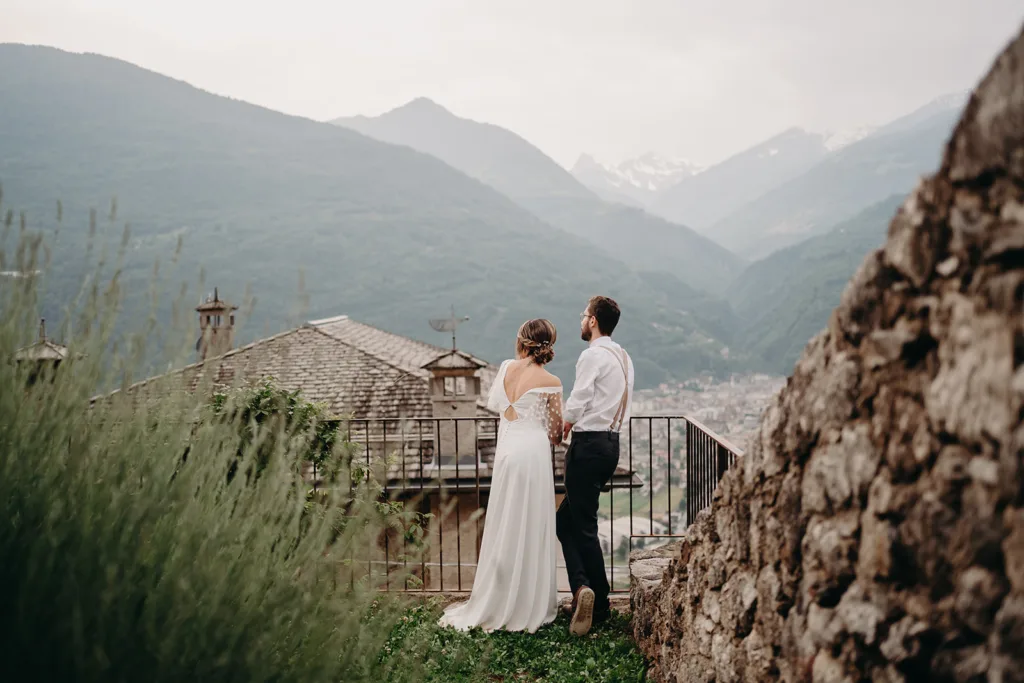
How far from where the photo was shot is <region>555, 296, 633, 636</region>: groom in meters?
4.27

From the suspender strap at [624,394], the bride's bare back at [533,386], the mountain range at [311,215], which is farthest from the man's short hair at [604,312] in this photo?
the mountain range at [311,215]

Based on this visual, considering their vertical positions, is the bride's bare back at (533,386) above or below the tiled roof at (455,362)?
below

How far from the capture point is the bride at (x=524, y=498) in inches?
180

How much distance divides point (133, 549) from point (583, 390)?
2.86 meters

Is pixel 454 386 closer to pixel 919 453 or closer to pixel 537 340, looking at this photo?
pixel 537 340

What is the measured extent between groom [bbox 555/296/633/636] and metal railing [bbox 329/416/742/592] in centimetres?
55

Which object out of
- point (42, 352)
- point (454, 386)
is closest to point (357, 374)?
point (454, 386)

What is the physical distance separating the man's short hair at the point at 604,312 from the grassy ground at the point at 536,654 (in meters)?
1.81

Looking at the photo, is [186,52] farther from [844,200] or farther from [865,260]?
[865,260]

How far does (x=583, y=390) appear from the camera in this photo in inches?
168

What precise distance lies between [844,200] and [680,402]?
102989mm

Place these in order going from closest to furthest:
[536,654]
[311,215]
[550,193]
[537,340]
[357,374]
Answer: [536,654] → [537,340] → [357,374] → [311,215] → [550,193]

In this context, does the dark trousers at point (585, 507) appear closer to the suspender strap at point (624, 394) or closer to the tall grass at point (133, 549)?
the suspender strap at point (624, 394)

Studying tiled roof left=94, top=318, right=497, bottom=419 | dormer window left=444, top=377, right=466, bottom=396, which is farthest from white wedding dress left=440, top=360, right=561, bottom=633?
tiled roof left=94, top=318, right=497, bottom=419
